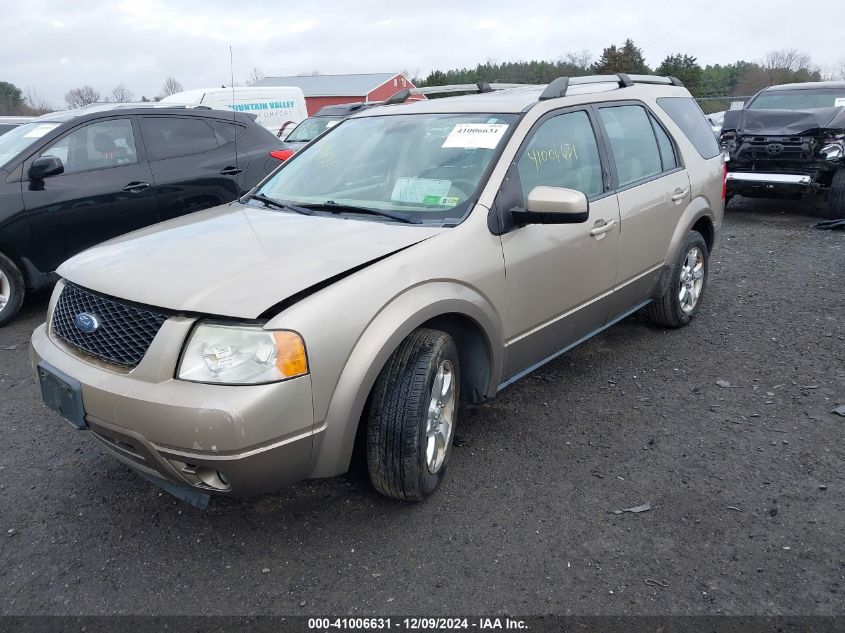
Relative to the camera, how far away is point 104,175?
5820mm

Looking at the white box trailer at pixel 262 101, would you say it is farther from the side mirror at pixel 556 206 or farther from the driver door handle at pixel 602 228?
the side mirror at pixel 556 206

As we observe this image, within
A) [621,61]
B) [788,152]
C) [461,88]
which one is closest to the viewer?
[461,88]

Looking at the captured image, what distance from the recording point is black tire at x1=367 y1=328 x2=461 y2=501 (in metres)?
2.67

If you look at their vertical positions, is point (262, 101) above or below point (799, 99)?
above

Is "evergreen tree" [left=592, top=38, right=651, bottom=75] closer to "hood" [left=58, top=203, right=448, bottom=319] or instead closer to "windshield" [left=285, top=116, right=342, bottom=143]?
"windshield" [left=285, top=116, right=342, bottom=143]

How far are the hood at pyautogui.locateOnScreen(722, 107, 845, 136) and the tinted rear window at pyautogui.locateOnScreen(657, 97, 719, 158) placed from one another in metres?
4.79

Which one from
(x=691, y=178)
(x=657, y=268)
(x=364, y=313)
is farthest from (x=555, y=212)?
(x=691, y=178)

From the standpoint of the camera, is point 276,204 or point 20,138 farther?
point 20,138

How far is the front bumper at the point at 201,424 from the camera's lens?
7.41 ft

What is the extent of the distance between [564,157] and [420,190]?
0.89 meters

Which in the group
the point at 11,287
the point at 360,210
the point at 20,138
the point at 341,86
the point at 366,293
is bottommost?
→ the point at 11,287

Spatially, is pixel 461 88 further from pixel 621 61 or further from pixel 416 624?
pixel 621 61

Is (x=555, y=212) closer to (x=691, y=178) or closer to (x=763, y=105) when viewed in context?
(x=691, y=178)

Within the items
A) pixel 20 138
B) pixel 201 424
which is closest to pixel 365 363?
pixel 201 424
